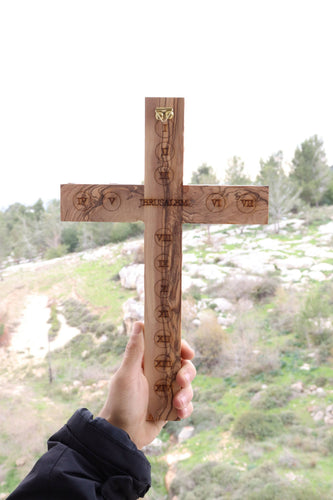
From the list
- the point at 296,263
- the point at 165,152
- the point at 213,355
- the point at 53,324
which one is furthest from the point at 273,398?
the point at 165,152

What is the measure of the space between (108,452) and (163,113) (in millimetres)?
590

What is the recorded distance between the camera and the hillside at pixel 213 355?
5.19 ft

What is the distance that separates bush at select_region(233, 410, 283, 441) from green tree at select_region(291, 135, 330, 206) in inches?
63.1

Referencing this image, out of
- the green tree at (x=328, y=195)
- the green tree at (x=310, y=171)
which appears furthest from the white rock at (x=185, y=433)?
the green tree at (x=328, y=195)

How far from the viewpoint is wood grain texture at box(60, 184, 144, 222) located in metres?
0.74

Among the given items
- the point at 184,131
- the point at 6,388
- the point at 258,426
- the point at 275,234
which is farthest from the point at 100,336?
the point at 184,131

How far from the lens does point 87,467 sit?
54 cm

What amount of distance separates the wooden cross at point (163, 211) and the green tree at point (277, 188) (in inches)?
72.7

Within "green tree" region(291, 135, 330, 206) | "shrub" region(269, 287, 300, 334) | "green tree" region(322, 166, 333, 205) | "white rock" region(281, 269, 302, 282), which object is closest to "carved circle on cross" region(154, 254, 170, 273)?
"shrub" region(269, 287, 300, 334)

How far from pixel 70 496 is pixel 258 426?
1.41 meters

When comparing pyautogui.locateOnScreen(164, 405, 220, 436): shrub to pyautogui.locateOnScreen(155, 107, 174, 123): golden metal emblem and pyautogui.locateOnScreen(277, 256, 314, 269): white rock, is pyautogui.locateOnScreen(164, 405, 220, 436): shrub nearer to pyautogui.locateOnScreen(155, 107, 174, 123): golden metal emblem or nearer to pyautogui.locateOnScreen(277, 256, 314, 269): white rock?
pyautogui.locateOnScreen(277, 256, 314, 269): white rock

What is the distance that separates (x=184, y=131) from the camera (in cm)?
71

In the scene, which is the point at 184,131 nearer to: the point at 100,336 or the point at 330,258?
the point at 100,336

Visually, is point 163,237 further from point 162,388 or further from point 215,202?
point 162,388
